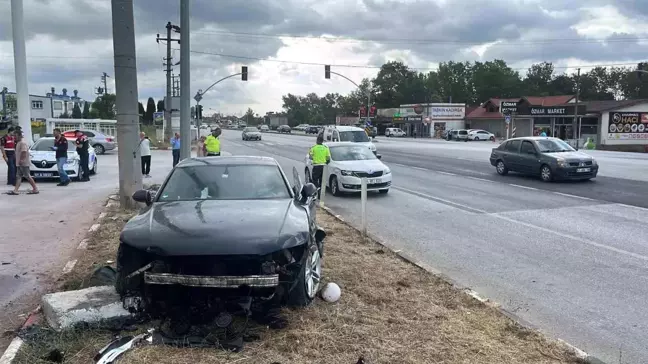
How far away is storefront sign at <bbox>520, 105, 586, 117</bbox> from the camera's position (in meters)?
57.4

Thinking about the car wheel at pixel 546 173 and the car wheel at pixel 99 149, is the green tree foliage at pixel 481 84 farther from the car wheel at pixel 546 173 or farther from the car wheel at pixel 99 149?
the car wheel at pixel 546 173

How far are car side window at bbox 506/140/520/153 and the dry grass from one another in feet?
49.1

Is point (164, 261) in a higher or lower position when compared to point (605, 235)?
higher

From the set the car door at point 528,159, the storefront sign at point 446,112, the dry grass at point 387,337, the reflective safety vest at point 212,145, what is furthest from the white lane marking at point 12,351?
the storefront sign at point 446,112

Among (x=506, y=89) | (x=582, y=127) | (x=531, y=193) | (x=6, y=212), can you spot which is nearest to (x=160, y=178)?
(x=6, y=212)

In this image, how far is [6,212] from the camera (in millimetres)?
11594

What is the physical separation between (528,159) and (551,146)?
941 millimetres

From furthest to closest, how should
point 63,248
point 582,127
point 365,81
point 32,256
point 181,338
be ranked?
point 365,81 < point 582,127 < point 63,248 < point 32,256 < point 181,338

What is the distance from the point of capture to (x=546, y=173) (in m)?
18.1

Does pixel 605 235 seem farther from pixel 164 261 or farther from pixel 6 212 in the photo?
pixel 6 212

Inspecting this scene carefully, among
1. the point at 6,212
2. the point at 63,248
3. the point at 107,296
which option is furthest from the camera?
the point at 6,212

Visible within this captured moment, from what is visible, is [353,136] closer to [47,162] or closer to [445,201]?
[445,201]

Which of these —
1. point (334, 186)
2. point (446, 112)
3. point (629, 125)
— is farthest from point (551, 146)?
point (446, 112)

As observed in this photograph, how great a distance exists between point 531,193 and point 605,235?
5.83 meters
